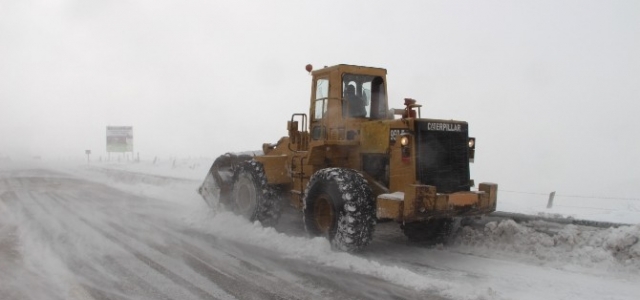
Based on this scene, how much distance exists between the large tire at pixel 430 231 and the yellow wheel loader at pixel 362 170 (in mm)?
16

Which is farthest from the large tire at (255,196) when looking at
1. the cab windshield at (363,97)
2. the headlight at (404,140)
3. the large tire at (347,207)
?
the headlight at (404,140)

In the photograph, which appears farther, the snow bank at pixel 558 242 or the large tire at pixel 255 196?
the large tire at pixel 255 196

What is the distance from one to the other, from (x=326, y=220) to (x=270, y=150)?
2.75 m

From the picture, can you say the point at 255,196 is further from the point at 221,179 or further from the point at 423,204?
the point at 423,204

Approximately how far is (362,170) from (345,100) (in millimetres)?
1167

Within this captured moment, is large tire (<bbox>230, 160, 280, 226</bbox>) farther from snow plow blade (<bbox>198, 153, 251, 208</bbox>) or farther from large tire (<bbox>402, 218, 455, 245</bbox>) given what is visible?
large tire (<bbox>402, 218, 455, 245</bbox>)

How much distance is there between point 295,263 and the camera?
6680 millimetres

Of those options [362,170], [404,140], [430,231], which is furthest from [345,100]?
[430,231]

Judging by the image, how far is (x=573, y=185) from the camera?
3478 cm

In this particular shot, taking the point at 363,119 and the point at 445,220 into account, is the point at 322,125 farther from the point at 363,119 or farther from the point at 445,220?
the point at 445,220

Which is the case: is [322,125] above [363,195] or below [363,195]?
above

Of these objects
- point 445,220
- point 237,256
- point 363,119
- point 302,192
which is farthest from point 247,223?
point 445,220

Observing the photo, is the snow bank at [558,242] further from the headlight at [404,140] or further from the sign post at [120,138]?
the sign post at [120,138]

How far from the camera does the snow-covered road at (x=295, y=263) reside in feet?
17.8
